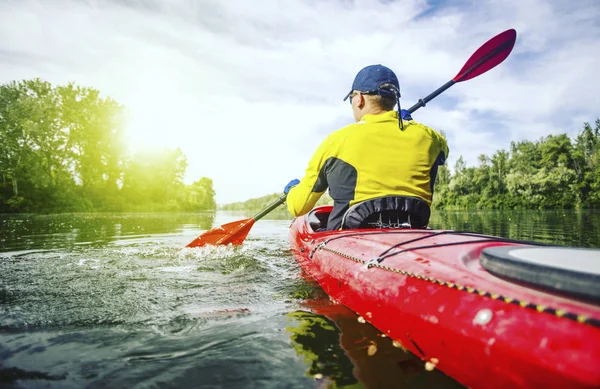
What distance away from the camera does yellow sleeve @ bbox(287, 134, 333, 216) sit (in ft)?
9.41

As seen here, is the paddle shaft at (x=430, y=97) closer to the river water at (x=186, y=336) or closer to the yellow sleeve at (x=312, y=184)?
the yellow sleeve at (x=312, y=184)

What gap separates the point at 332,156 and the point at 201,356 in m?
1.80

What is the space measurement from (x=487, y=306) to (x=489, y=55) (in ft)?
14.8

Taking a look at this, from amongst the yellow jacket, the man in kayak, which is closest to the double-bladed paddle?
the man in kayak

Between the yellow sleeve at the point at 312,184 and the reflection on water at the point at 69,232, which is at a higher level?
the yellow sleeve at the point at 312,184

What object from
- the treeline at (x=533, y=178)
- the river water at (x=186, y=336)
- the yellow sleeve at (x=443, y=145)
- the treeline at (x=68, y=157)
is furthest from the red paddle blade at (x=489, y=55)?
the treeline at (x=533, y=178)

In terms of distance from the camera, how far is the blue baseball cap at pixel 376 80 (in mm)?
3008

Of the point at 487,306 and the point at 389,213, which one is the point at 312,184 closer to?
the point at 389,213

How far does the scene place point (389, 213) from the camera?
9.05ft

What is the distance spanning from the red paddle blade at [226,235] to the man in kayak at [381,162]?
328 centimetres

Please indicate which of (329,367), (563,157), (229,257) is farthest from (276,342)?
(563,157)

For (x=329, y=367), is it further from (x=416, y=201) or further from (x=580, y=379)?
(x=416, y=201)

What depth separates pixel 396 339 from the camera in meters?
1.75

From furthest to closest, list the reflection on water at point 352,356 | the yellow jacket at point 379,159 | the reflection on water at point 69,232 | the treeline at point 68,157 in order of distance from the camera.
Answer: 1. the treeline at point 68,157
2. the reflection on water at point 69,232
3. the yellow jacket at point 379,159
4. the reflection on water at point 352,356
